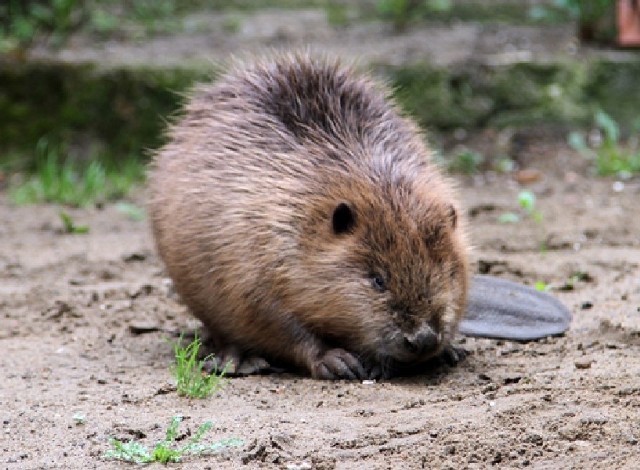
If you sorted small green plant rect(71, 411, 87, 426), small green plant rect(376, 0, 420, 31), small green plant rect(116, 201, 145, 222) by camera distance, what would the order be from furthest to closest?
small green plant rect(376, 0, 420, 31) < small green plant rect(116, 201, 145, 222) < small green plant rect(71, 411, 87, 426)

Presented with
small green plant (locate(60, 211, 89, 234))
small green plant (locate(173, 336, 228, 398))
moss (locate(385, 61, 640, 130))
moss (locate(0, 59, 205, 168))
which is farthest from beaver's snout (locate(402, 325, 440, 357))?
moss (locate(0, 59, 205, 168))

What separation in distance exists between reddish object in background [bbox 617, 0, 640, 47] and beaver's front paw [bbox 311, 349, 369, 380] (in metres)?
4.74

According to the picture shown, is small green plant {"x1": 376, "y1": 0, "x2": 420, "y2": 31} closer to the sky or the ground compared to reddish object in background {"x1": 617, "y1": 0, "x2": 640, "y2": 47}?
closer to the ground

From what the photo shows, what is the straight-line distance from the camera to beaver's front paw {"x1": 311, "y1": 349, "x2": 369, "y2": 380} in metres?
4.16

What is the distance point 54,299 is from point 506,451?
8.79ft

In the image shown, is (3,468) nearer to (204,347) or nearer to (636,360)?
(204,347)

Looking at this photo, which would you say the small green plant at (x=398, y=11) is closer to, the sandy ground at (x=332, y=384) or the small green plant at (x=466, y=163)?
the small green plant at (x=466, y=163)

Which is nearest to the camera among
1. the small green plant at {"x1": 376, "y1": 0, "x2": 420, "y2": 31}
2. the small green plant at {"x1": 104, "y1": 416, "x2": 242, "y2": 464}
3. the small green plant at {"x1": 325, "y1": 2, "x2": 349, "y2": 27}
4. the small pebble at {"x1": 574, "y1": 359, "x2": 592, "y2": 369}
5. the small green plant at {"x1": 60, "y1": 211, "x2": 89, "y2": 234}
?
the small green plant at {"x1": 104, "y1": 416, "x2": 242, "y2": 464}

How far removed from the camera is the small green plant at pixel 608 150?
283 inches

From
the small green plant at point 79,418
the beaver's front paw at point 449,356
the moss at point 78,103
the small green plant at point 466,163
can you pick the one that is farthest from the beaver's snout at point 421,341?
the moss at point 78,103

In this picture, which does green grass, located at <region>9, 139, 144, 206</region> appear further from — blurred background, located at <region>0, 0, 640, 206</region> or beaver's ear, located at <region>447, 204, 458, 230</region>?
beaver's ear, located at <region>447, 204, 458, 230</region>

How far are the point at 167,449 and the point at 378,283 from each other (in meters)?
1.18

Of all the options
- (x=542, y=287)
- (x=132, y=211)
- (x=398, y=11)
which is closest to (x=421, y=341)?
(x=542, y=287)

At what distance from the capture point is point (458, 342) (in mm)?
4602
